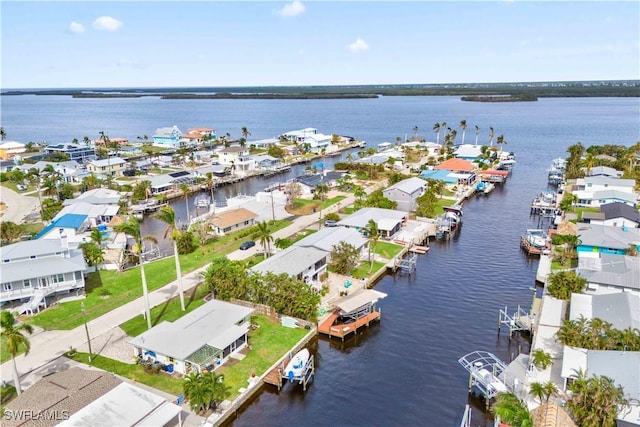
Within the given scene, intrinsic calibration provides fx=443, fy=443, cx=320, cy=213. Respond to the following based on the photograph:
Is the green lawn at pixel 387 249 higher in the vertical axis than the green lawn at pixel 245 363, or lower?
higher

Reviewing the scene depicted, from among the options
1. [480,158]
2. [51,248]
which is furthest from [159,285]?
[480,158]

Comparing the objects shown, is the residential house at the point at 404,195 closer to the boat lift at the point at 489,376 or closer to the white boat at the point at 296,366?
the boat lift at the point at 489,376

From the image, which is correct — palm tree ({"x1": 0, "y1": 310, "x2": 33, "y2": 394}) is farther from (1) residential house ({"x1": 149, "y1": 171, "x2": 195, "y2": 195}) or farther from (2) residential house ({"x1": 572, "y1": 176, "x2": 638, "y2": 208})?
(2) residential house ({"x1": 572, "y1": 176, "x2": 638, "y2": 208})

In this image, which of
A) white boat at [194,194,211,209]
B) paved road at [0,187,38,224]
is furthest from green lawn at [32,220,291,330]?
paved road at [0,187,38,224]

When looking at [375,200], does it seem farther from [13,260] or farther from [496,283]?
[13,260]

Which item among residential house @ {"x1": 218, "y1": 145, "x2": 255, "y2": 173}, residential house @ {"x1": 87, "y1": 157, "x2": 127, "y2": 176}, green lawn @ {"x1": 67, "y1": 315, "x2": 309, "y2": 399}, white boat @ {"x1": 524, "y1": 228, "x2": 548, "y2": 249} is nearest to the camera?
green lawn @ {"x1": 67, "y1": 315, "x2": 309, "y2": 399}

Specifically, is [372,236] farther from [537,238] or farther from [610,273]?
[610,273]

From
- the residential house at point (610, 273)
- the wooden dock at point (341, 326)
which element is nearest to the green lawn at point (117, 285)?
the wooden dock at point (341, 326)
